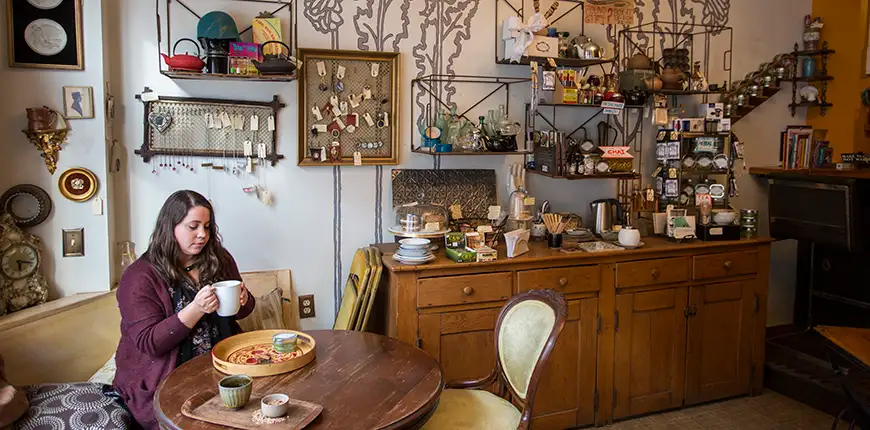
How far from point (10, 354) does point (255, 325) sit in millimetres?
1020

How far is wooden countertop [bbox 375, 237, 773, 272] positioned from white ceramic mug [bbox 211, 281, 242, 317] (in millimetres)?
909

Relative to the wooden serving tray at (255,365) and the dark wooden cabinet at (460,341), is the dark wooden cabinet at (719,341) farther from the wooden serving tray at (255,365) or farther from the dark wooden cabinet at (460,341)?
the wooden serving tray at (255,365)

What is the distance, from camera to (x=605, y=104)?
3609 mm

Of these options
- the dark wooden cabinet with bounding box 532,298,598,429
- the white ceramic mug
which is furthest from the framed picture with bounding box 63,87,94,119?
the dark wooden cabinet with bounding box 532,298,598,429

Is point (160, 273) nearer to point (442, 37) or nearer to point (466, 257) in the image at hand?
point (466, 257)

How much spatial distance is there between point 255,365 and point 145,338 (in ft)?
1.53

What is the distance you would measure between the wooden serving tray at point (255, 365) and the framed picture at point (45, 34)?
147cm

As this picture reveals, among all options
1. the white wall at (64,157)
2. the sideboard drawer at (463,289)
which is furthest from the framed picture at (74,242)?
the sideboard drawer at (463,289)

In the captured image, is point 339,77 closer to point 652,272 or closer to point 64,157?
point 64,157

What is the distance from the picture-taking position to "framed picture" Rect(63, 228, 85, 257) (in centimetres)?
288

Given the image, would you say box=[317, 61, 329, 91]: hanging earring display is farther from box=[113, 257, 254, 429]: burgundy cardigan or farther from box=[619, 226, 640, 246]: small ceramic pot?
box=[619, 226, 640, 246]: small ceramic pot

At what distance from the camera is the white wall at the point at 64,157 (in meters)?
2.79

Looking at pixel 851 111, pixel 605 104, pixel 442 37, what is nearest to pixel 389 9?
pixel 442 37

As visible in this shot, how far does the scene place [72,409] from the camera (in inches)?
90.7
